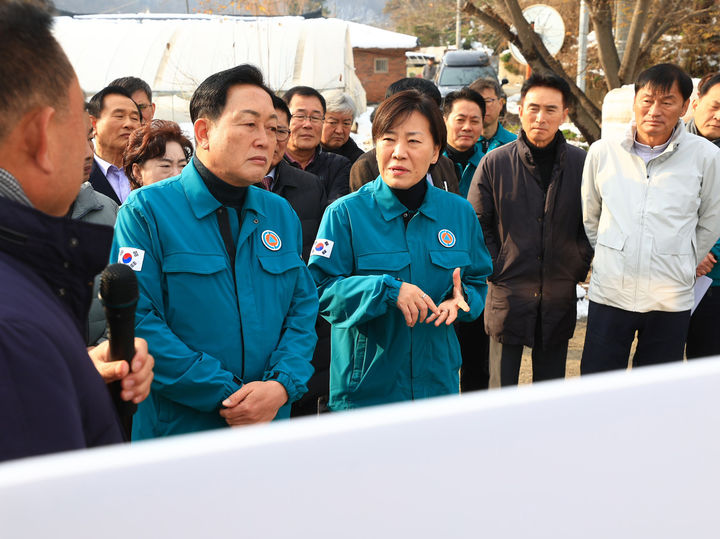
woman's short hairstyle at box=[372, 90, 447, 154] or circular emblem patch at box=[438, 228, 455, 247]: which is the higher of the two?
woman's short hairstyle at box=[372, 90, 447, 154]

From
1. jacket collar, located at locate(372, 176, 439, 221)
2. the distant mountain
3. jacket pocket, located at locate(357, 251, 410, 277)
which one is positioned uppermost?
the distant mountain

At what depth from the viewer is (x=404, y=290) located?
255 centimetres

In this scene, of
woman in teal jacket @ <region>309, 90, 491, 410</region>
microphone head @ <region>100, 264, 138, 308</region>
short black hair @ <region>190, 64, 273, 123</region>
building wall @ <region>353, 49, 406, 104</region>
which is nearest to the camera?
microphone head @ <region>100, 264, 138, 308</region>

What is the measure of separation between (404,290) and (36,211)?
1.59 metres

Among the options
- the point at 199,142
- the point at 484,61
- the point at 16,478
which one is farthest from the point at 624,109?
the point at 484,61

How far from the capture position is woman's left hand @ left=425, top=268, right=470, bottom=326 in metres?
2.59

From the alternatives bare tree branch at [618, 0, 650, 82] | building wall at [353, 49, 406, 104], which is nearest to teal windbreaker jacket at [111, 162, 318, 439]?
bare tree branch at [618, 0, 650, 82]

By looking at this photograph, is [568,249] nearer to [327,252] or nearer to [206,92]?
[327,252]

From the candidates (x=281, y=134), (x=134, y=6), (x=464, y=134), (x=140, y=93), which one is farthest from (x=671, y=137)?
(x=134, y=6)

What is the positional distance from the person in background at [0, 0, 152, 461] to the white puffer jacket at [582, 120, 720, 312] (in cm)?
297

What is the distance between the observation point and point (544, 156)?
4000 millimetres

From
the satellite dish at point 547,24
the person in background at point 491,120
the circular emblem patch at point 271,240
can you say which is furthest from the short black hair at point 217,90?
the satellite dish at point 547,24

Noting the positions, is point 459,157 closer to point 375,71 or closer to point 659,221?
point 659,221

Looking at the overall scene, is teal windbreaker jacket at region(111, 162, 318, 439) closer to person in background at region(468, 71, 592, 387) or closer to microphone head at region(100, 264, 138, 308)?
microphone head at region(100, 264, 138, 308)
